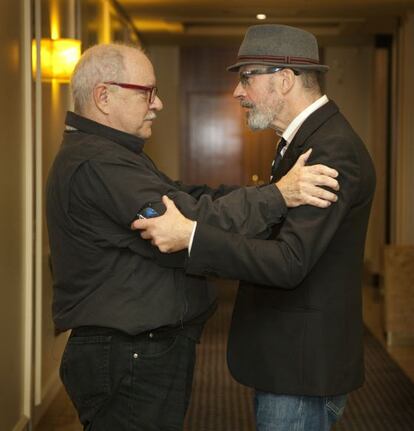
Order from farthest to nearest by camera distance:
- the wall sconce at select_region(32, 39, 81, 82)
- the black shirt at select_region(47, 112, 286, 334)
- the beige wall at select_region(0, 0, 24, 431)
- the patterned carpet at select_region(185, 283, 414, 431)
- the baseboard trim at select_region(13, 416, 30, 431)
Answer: the wall sconce at select_region(32, 39, 81, 82) → the patterned carpet at select_region(185, 283, 414, 431) → the baseboard trim at select_region(13, 416, 30, 431) → the beige wall at select_region(0, 0, 24, 431) → the black shirt at select_region(47, 112, 286, 334)

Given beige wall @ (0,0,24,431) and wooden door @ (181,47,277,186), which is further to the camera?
wooden door @ (181,47,277,186)

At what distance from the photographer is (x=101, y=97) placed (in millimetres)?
2221

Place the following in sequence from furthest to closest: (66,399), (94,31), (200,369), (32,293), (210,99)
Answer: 1. (210,99)
2. (94,31)
3. (200,369)
4. (66,399)
5. (32,293)

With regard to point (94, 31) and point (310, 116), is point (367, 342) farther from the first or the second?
point (310, 116)

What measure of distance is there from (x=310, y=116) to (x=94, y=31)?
443 cm

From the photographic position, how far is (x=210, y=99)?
10852mm

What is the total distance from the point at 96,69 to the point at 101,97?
76mm

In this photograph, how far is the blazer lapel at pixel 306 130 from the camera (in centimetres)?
212

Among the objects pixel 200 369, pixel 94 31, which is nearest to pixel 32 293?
pixel 200 369

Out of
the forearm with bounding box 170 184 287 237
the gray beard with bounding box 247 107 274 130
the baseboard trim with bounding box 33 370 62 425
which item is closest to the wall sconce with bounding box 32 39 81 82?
the baseboard trim with bounding box 33 370 62 425

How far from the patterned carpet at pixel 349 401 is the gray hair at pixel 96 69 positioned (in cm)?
258

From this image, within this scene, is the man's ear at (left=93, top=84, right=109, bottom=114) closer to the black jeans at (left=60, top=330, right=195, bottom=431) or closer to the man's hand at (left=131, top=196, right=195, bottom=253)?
the man's hand at (left=131, top=196, right=195, bottom=253)

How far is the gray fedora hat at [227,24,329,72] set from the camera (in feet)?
7.14

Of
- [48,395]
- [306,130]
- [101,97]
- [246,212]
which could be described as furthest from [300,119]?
[48,395]
